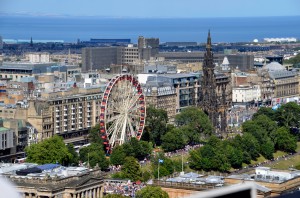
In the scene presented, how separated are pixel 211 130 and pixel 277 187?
21483mm

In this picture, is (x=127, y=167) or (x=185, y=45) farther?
(x=185, y=45)

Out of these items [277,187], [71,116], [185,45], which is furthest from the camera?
[185,45]

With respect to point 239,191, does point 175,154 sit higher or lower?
lower

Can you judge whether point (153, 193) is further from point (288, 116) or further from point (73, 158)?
point (288, 116)

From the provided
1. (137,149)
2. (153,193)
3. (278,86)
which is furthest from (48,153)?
(278,86)

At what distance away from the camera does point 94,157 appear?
3847 cm

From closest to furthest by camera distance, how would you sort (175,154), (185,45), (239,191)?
(239,191), (175,154), (185,45)

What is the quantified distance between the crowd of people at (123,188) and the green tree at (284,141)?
14.7 meters

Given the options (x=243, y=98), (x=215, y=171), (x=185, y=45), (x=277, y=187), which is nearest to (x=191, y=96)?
(x=243, y=98)

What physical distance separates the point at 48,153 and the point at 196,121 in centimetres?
1398

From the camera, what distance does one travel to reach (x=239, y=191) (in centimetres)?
289

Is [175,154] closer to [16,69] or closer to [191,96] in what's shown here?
[191,96]

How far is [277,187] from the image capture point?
27797 mm

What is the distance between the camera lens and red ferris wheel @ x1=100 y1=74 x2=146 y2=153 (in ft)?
146
